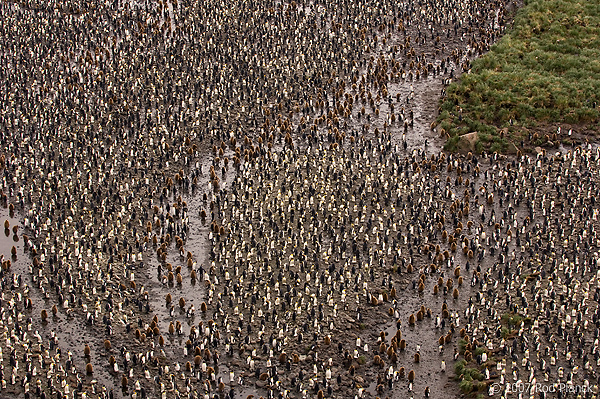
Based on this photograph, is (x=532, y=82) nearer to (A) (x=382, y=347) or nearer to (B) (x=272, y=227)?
(B) (x=272, y=227)

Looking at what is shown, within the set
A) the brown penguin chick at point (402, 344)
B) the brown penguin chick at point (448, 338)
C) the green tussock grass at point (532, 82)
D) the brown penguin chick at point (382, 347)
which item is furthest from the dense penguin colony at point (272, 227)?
the green tussock grass at point (532, 82)

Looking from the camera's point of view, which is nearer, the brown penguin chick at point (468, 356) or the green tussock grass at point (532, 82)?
the brown penguin chick at point (468, 356)

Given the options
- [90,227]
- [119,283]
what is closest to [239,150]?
[90,227]

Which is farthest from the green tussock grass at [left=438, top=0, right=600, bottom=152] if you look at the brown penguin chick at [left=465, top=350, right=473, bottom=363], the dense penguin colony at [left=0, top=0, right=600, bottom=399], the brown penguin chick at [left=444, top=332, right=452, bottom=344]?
the brown penguin chick at [left=465, top=350, right=473, bottom=363]

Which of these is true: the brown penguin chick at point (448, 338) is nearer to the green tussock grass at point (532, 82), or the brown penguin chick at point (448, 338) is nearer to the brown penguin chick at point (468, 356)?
the brown penguin chick at point (468, 356)

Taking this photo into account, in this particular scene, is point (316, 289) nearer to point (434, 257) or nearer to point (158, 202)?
point (434, 257)

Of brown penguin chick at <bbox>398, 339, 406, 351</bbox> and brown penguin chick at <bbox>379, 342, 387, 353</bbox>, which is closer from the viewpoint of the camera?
brown penguin chick at <bbox>379, 342, 387, 353</bbox>

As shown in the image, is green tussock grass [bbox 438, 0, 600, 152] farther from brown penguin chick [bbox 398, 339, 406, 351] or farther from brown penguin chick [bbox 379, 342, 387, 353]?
brown penguin chick [bbox 379, 342, 387, 353]
